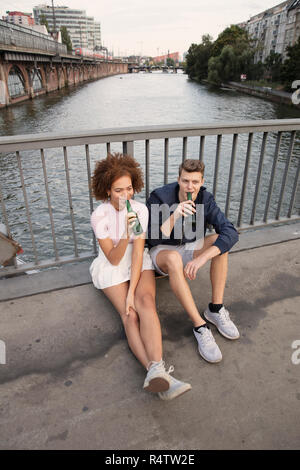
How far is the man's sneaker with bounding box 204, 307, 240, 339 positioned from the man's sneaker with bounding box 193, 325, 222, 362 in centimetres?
15

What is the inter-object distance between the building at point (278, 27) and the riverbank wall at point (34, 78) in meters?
38.5

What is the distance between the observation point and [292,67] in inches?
1559

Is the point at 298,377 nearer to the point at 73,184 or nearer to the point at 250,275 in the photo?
the point at 250,275

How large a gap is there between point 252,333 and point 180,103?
43382 millimetres

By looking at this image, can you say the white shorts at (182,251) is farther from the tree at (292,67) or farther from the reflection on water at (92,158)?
the tree at (292,67)

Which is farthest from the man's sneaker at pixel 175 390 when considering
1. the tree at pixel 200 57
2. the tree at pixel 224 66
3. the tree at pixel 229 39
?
the tree at pixel 200 57

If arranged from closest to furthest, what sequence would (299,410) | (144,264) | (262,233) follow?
(299,410), (144,264), (262,233)

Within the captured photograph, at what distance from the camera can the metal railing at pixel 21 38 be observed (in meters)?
31.4

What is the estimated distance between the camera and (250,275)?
124 inches

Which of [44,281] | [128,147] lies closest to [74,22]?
[128,147]

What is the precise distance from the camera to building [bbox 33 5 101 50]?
154137 mm

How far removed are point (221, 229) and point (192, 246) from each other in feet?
0.87

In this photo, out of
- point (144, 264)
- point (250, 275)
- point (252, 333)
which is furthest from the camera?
point (250, 275)

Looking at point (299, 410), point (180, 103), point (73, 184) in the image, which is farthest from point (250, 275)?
point (180, 103)
